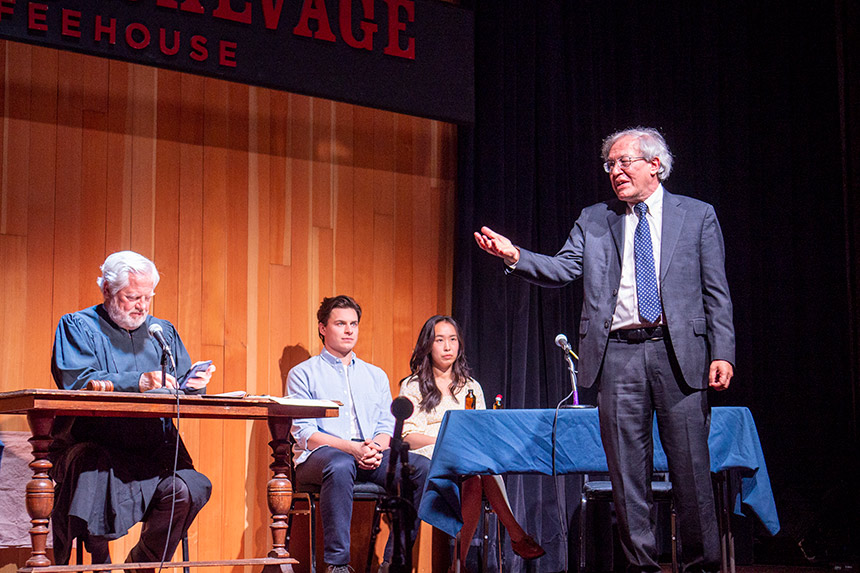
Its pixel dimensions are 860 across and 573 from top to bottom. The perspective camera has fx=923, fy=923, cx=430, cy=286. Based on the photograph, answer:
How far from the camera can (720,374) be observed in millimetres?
2945

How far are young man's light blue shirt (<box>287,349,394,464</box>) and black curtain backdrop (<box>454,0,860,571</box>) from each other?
0.68 meters

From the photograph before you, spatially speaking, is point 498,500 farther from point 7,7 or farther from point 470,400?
point 7,7

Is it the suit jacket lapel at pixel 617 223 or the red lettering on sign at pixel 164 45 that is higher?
the red lettering on sign at pixel 164 45

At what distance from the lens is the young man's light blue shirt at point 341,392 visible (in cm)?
427

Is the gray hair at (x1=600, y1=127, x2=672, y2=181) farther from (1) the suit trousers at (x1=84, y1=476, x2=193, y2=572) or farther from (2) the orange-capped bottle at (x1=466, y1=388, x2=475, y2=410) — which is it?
Answer: (1) the suit trousers at (x1=84, y1=476, x2=193, y2=572)

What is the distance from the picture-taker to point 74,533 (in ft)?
10.4

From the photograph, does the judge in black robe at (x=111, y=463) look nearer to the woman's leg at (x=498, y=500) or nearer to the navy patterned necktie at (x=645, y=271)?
the woman's leg at (x=498, y=500)

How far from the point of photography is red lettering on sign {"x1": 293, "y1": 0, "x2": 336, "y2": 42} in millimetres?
4543

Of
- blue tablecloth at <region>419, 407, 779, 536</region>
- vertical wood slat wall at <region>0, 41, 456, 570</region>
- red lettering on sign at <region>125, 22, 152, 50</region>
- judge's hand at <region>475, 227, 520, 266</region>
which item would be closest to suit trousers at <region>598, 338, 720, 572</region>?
judge's hand at <region>475, 227, 520, 266</region>

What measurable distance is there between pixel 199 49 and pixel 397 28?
111cm

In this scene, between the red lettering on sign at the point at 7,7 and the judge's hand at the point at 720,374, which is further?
the red lettering on sign at the point at 7,7

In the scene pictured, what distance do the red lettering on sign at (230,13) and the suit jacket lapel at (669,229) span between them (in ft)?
7.46

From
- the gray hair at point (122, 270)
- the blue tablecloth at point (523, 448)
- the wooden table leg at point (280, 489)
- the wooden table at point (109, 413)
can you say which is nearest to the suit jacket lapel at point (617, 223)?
the blue tablecloth at point (523, 448)

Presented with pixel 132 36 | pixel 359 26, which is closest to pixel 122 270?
pixel 132 36
